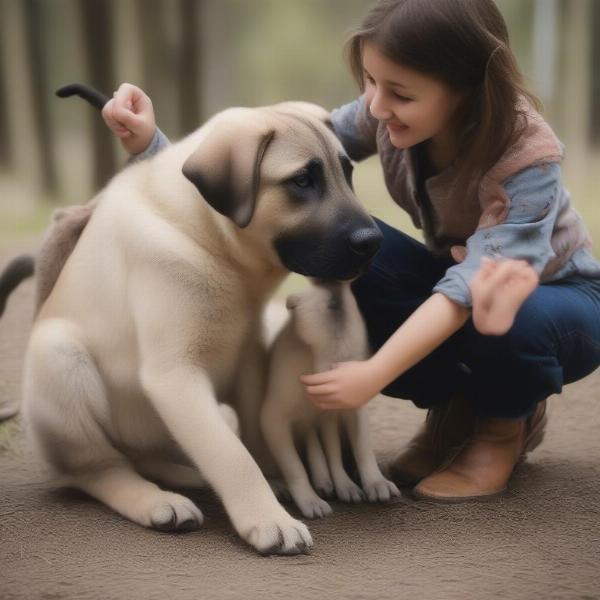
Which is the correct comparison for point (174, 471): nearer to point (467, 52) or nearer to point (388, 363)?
point (388, 363)

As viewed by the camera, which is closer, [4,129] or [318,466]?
[318,466]

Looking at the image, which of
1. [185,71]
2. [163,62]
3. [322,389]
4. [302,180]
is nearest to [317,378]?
[322,389]

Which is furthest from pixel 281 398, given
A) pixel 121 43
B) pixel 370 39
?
pixel 121 43

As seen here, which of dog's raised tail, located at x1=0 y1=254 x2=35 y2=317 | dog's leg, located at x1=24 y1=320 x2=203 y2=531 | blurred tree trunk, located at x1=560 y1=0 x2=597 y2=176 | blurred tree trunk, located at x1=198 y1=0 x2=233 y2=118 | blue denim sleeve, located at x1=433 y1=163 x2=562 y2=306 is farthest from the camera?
blurred tree trunk, located at x1=560 y1=0 x2=597 y2=176

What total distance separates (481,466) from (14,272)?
4.23 ft

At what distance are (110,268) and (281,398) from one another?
1.33ft

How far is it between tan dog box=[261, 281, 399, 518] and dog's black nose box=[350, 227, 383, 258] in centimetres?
14

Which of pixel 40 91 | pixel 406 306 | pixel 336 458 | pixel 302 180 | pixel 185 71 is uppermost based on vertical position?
pixel 302 180

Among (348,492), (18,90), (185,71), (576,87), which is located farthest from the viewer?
(576,87)

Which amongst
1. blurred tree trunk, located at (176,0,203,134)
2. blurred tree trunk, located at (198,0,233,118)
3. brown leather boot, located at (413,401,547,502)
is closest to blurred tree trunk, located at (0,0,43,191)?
blurred tree trunk, located at (176,0,203,134)

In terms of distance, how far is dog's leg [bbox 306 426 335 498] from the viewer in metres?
1.90

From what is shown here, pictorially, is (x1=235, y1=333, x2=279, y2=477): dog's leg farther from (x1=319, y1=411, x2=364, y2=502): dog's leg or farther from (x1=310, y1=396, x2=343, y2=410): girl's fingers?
(x1=310, y1=396, x2=343, y2=410): girl's fingers

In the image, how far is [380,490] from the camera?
185 centimetres

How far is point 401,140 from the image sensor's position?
1.77 metres
